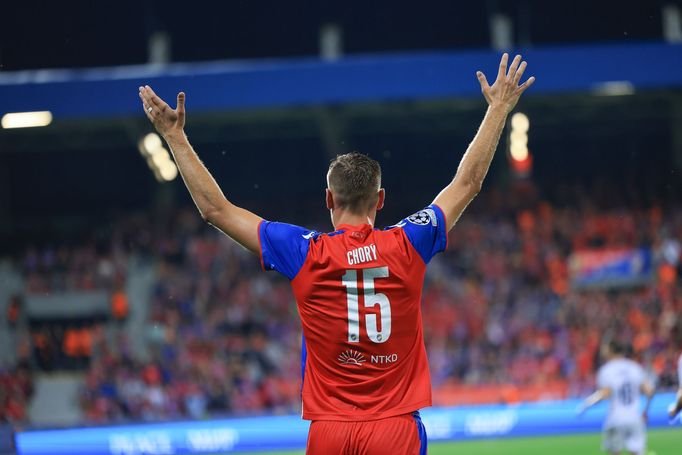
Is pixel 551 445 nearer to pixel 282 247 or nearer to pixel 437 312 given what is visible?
pixel 437 312

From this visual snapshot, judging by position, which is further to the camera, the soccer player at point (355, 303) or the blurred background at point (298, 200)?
the blurred background at point (298, 200)

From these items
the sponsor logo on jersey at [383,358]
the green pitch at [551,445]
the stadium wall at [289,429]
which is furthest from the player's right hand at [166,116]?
the stadium wall at [289,429]

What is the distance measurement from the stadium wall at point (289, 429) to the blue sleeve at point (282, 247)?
13.5 m

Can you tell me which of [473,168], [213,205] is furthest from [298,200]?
[213,205]

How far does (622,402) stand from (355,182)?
8.45 m

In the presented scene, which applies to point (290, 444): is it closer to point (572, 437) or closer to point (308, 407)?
point (572, 437)

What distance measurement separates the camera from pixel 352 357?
347 centimetres

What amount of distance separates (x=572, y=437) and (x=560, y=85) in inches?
308

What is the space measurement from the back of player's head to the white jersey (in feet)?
27.4

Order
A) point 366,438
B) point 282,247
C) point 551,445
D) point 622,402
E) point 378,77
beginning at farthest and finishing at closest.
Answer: point 378,77, point 551,445, point 622,402, point 282,247, point 366,438

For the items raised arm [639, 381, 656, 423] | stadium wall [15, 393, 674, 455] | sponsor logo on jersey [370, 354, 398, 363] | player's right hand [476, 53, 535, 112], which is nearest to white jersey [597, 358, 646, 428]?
raised arm [639, 381, 656, 423]

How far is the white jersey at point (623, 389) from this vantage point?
11.0 meters

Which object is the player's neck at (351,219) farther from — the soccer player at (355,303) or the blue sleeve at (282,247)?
the blue sleeve at (282,247)

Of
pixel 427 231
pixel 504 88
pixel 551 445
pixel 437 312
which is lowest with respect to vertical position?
pixel 551 445
